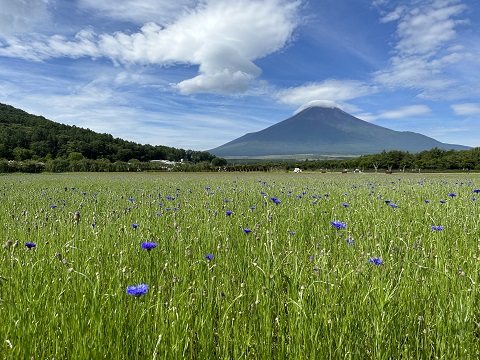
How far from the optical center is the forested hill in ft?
332

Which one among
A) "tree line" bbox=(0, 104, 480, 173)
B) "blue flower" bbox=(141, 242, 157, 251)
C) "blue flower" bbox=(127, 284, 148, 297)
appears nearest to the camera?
"blue flower" bbox=(127, 284, 148, 297)

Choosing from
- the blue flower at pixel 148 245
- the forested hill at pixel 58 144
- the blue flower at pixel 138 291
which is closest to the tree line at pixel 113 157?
the forested hill at pixel 58 144

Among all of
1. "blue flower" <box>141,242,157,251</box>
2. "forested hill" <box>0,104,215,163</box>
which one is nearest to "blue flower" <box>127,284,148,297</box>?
"blue flower" <box>141,242,157,251</box>

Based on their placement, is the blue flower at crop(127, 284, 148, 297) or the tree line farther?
the tree line

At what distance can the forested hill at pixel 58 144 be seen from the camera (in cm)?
10119

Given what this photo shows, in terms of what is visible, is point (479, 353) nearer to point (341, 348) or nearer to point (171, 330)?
point (341, 348)

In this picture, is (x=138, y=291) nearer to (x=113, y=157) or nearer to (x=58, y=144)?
(x=113, y=157)

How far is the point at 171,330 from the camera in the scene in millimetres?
1644

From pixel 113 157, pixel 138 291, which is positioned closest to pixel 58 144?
pixel 113 157

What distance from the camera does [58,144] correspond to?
362 feet

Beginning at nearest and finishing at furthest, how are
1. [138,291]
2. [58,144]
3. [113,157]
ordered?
[138,291]
[113,157]
[58,144]

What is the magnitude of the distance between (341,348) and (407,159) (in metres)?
105

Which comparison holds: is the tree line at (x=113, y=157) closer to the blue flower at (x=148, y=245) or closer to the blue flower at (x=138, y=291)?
the blue flower at (x=148, y=245)

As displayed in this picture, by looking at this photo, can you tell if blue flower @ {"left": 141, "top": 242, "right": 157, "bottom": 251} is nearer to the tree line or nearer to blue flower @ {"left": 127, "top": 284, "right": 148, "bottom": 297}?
blue flower @ {"left": 127, "top": 284, "right": 148, "bottom": 297}
